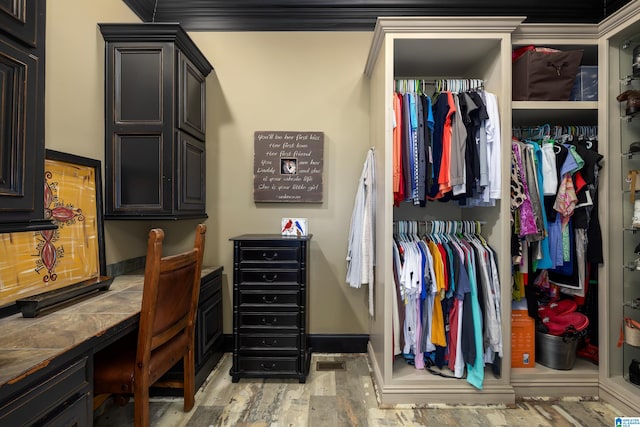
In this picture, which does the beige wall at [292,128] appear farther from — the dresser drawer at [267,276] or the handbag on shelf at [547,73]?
the handbag on shelf at [547,73]

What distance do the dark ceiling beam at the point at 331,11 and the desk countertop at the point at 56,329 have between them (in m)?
2.32

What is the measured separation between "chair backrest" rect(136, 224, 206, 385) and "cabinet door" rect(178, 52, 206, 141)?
0.96m

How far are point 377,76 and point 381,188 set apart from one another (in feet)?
2.80

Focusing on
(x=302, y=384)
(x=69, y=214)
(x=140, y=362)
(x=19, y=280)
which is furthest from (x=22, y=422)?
(x=302, y=384)

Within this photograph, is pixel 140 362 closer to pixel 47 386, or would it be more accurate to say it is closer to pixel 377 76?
pixel 47 386

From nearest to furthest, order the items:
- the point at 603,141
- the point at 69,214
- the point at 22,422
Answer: the point at 22,422
the point at 69,214
the point at 603,141

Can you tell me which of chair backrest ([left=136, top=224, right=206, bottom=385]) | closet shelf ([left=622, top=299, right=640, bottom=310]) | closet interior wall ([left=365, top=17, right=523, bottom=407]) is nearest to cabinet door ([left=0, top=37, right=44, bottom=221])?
chair backrest ([left=136, top=224, right=206, bottom=385])

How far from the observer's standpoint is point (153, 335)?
1.49 metres

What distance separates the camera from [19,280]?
5.03 ft

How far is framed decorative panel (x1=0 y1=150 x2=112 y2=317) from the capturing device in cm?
150

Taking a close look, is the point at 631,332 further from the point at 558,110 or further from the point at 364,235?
the point at 364,235

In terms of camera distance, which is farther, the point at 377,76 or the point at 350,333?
the point at 350,333

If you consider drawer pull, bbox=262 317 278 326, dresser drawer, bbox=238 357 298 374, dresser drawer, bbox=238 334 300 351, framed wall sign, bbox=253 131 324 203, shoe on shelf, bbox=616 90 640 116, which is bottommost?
dresser drawer, bbox=238 357 298 374

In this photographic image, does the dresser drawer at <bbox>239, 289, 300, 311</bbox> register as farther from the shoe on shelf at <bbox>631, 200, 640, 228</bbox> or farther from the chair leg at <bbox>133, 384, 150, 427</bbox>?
the shoe on shelf at <bbox>631, 200, 640, 228</bbox>
